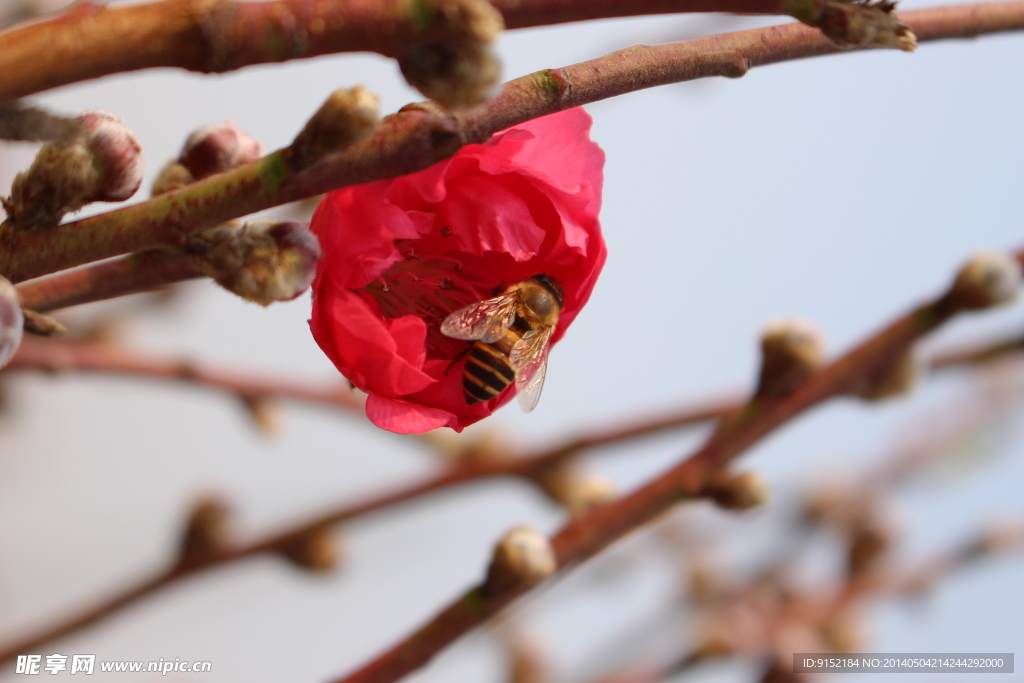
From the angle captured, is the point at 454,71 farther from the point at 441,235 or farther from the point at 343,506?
the point at 343,506

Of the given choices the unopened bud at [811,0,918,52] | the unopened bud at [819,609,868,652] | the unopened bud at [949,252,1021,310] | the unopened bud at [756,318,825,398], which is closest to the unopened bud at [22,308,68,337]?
the unopened bud at [811,0,918,52]

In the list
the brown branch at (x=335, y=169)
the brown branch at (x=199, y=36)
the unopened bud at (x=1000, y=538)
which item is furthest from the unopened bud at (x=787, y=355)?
the unopened bud at (x=1000, y=538)

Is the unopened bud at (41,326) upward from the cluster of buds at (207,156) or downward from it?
downward

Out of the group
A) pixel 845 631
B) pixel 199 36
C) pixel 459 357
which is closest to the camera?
pixel 199 36

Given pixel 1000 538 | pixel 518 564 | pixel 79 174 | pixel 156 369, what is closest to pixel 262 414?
pixel 156 369

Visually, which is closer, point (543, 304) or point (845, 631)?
point (543, 304)

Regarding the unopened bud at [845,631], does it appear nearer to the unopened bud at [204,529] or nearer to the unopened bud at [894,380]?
the unopened bud at [894,380]

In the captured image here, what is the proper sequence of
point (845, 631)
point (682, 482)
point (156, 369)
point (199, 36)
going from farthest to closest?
point (845, 631) < point (156, 369) < point (682, 482) < point (199, 36)
